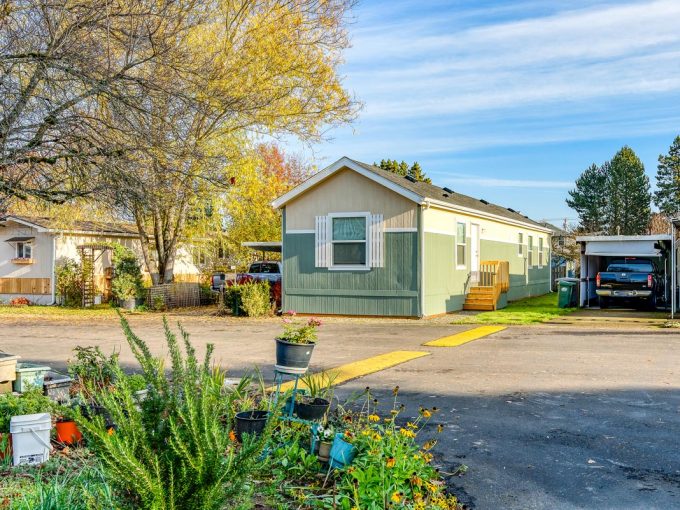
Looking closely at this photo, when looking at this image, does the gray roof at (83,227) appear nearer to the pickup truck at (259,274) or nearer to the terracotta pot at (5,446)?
the pickup truck at (259,274)

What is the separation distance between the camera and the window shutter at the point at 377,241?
18297 millimetres

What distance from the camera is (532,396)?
774 cm

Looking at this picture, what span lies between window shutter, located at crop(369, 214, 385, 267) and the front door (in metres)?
4.74

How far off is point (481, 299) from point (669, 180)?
1470 inches

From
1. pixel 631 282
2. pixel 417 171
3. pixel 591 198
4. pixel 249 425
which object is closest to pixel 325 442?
pixel 249 425

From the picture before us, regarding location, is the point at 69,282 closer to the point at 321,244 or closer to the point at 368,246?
the point at 321,244

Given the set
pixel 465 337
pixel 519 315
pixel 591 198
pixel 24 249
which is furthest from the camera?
pixel 591 198

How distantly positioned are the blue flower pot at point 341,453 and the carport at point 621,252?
18.8m

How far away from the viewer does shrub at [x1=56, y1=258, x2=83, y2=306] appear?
83.5 ft

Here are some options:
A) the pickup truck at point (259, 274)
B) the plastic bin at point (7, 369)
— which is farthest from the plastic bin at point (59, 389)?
the pickup truck at point (259, 274)

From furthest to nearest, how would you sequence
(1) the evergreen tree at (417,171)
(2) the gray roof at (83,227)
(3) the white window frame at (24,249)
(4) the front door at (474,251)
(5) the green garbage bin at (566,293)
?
(1) the evergreen tree at (417,171) → (3) the white window frame at (24,249) → (2) the gray roof at (83,227) → (4) the front door at (474,251) → (5) the green garbage bin at (566,293)

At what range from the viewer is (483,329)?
50.2 ft

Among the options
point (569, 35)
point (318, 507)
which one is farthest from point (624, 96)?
point (318, 507)

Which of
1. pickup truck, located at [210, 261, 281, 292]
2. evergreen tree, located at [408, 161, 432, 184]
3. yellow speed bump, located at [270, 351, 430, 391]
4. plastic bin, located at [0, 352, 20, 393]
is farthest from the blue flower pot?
evergreen tree, located at [408, 161, 432, 184]
